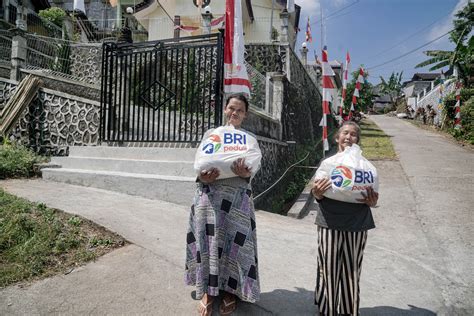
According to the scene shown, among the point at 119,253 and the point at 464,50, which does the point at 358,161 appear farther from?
the point at 464,50

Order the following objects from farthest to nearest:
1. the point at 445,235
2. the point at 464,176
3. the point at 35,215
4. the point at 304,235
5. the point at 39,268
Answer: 1. the point at 464,176
2. the point at 445,235
3. the point at 304,235
4. the point at 35,215
5. the point at 39,268

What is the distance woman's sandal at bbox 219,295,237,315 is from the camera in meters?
2.53

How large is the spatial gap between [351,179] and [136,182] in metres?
4.17

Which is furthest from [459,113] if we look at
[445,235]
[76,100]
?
[76,100]

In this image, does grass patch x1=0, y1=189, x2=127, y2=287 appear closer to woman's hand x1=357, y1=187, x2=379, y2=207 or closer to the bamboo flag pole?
woman's hand x1=357, y1=187, x2=379, y2=207

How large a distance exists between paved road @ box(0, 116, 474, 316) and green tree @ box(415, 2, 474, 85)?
1368cm

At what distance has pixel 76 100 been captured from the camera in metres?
8.02

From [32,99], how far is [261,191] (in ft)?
19.8

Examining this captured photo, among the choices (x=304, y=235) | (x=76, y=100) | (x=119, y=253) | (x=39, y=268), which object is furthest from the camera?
(x=76, y=100)

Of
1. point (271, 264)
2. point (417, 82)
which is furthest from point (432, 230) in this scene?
point (417, 82)

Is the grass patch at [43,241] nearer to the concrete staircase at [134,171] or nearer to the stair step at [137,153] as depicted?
the concrete staircase at [134,171]

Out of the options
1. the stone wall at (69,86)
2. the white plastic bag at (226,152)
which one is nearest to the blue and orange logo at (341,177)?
the white plastic bag at (226,152)

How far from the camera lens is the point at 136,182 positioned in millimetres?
5715

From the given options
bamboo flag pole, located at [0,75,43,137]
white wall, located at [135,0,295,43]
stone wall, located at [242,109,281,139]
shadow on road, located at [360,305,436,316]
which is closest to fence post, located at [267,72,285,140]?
stone wall, located at [242,109,281,139]
